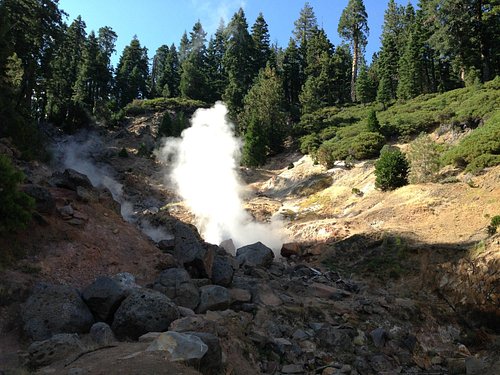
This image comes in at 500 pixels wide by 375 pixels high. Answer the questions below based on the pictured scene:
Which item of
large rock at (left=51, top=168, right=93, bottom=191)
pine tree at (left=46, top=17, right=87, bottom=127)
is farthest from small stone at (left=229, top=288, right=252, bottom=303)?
pine tree at (left=46, top=17, right=87, bottom=127)

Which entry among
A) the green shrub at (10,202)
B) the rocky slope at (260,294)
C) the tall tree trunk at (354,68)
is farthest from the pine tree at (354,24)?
the green shrub at (10,202)

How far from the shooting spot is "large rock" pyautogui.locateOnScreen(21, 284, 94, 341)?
23.4 ft

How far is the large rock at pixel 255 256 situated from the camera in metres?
14.0

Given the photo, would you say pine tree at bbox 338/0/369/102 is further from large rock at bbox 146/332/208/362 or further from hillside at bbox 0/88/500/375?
large rock at bbox 146/332/208/362

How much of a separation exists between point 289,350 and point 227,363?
1.95 m

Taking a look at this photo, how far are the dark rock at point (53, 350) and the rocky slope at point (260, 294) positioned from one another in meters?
0.02

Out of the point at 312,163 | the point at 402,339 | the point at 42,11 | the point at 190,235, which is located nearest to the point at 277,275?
the point at 190,235

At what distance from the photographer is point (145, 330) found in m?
7.08

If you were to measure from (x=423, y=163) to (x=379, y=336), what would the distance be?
42.9ft

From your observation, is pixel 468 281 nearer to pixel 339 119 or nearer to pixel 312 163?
pixel 312 163

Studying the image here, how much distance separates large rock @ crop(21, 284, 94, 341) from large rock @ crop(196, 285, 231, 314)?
2.27 meters

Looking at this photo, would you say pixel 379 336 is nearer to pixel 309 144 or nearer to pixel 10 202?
pixel 10 202

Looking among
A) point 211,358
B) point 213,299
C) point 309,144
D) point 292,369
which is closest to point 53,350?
point 211,358

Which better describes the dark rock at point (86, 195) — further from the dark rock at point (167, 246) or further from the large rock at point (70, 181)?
the dark rock at point (167, 246)
